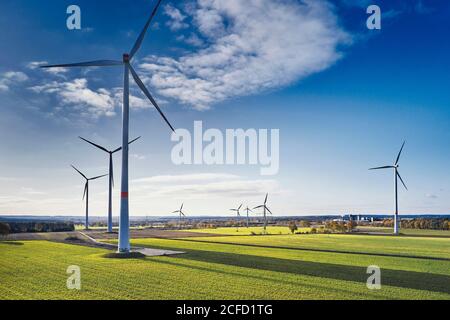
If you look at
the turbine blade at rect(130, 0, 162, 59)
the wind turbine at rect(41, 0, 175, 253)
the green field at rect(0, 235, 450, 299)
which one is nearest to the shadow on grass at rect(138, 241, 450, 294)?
the green field at rect(0, 235, 450, 299)

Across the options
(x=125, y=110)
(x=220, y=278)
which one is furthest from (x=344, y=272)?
(x=125, y=110)

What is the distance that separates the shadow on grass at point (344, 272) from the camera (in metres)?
21.9

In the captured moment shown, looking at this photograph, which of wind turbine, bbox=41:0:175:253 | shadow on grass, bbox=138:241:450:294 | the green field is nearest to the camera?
the green field

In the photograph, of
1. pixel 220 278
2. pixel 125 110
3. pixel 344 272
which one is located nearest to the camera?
pixel 220 278

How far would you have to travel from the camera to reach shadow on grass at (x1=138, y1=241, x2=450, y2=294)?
71.8 ft

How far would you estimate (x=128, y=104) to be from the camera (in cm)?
3884

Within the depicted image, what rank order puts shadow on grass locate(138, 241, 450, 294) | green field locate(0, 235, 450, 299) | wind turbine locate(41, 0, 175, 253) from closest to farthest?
green field locate(0, 235, 450, 299), shadow on grass locate(138, 241, 450, 294), wind turbine locate(41, 0, 175, 253)

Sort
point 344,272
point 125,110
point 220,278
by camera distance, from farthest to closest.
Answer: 1. point 125,110
2. point 344,272
3. point 220,278

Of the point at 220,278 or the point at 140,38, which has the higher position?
the point at 140,38

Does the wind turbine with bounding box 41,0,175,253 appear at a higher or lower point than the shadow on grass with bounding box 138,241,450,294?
higher

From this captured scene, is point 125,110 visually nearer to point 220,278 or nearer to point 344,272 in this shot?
point 220,278

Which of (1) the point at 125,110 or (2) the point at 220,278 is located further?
(1) the point at 125,110

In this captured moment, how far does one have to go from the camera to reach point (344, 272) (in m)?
26.0

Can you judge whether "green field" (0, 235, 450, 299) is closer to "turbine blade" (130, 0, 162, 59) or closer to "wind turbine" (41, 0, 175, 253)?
"wind turbine" (41, 0, 175, 253)
